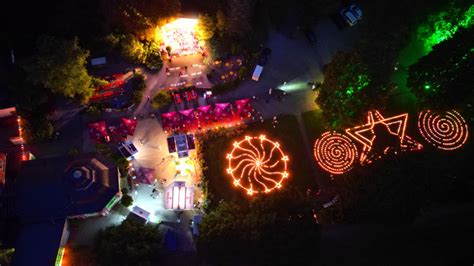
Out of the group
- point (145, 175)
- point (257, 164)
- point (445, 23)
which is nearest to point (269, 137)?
point (257, 164)

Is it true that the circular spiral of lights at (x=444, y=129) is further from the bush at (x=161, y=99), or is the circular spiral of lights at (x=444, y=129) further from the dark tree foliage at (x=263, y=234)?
the bush at (x=161, y=99)

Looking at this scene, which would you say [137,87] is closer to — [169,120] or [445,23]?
[169,120]

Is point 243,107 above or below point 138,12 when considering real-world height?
below

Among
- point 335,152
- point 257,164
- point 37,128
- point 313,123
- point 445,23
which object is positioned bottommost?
point 335,152

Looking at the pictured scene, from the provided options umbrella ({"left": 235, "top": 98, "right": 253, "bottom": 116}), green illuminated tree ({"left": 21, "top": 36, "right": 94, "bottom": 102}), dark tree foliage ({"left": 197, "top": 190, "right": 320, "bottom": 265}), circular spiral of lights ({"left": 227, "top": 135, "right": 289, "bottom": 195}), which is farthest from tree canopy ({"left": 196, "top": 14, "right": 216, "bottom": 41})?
dark tree foliage ({"left": 197, "top": 190, "right": 320, "bottom": 265})

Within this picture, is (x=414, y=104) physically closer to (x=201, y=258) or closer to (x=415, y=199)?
(x=415, y=199)

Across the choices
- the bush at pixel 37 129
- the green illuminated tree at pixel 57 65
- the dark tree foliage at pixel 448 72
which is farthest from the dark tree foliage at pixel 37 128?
the dark tree foliage at pixel 448 72

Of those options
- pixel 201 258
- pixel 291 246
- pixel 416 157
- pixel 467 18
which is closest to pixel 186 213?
pixel 201 258
